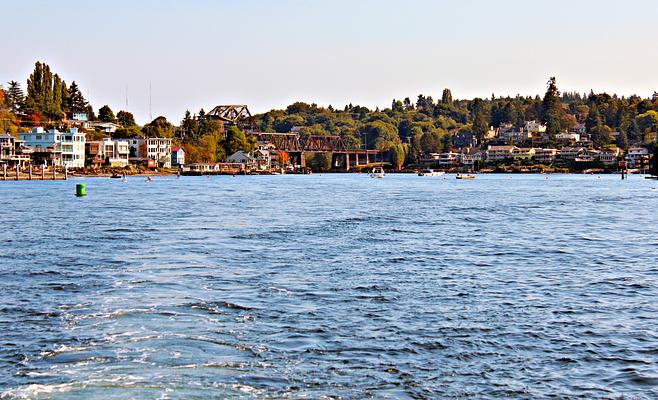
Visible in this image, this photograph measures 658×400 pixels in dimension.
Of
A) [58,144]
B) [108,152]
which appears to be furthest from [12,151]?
[108,152]

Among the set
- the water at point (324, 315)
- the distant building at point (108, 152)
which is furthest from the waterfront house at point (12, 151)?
the water at point (324, 315)

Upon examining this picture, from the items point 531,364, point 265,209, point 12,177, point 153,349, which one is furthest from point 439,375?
point 12,177

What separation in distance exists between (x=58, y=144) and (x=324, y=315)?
161887 mm

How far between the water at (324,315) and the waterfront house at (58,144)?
13347cm

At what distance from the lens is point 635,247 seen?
38.1 metres

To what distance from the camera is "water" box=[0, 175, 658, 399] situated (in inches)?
590

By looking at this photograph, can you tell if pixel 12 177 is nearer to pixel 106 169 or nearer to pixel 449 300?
pixel 106 169

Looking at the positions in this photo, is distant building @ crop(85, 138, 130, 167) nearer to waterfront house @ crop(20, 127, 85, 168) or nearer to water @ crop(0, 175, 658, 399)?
waterfront house @ crop(20, 127, 85, 168)

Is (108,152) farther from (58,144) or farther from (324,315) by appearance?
(324,315)

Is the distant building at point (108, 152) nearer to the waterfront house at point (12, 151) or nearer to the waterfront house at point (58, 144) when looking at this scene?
the waterfront house at point (58, 144)

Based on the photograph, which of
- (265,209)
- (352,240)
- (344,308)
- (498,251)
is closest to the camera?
(344,308)

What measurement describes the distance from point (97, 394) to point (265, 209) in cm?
4979

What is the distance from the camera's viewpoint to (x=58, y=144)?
170 metres

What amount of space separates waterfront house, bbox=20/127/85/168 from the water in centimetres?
13347
